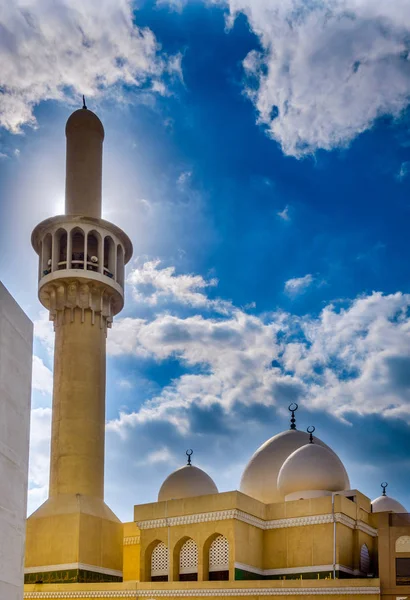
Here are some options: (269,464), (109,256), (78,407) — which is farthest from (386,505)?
(109,256)

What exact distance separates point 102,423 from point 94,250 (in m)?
6.14

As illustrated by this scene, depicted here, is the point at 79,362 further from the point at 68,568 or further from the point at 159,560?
the point at 159,560

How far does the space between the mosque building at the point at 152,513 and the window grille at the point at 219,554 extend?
3 cm

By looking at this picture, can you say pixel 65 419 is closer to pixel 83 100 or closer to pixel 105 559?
pixel 105 559

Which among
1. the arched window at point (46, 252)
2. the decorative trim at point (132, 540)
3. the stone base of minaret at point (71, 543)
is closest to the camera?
the stone base of minaret at point (71, 543)

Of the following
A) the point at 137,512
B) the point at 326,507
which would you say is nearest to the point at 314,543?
the point at 326,507

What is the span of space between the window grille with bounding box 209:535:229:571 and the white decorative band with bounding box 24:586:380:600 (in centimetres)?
133

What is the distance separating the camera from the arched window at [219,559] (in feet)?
72.2

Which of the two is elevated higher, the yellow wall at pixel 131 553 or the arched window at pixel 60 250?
the arched window at pixel 60 250

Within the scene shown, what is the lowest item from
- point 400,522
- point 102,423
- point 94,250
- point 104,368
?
point 400,522

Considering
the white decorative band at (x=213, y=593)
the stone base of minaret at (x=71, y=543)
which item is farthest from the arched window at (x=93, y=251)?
the white decorative band at (x=213, y=593)

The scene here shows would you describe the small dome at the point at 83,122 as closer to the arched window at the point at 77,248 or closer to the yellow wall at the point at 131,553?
the arched window at the point at 77,248

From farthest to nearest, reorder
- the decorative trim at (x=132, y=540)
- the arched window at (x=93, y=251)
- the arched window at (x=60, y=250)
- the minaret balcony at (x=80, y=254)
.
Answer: the arched window at (x=93, y=251), the arched window at (x=60, y=250), the minaret balcony at (x=80, y=254), the decorative trim at (x=132, y=540)

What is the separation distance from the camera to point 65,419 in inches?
973
